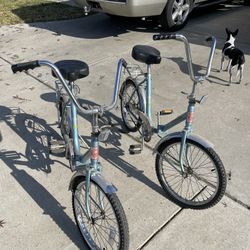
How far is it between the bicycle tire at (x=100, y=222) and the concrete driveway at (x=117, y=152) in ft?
0.47

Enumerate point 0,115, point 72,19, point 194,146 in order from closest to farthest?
point 194,146
point 0,115
point 72,19

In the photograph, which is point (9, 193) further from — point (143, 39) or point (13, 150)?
point (143, 39)

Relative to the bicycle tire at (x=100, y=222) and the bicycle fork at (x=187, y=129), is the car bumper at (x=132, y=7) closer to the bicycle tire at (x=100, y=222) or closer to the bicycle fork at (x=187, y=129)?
the bicycle fork at (x=187, y=129)

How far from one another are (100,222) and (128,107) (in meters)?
1.45

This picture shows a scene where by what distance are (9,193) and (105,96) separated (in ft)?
6.30

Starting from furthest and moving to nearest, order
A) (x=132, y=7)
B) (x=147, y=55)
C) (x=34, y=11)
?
(x=34, y=11) < (x=132, y=7) < (x=147, y=55)

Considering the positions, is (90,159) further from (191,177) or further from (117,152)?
(117,152)

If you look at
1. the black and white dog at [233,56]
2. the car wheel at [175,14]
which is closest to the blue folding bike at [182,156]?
the black and white dog at [233,56]

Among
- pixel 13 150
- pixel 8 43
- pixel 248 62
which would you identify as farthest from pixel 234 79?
pixel 8 43

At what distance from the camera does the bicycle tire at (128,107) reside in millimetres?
3543

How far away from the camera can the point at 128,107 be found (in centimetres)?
379

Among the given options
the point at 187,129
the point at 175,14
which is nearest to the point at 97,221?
the point at 187,129

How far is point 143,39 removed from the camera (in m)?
6.41

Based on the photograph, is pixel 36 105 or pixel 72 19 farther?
pixel 72 19
